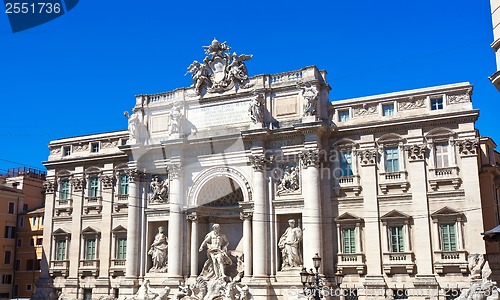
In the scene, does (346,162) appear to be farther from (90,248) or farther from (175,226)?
(90,248)

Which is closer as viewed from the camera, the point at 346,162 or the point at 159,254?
the point at 346,162

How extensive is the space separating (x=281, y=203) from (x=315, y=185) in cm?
238

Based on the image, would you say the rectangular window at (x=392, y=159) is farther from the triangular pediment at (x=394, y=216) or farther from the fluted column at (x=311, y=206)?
the fluted column at (x=311, y=206)

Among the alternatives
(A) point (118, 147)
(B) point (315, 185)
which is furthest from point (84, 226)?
(B) point (315, 185)

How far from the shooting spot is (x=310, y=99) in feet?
105

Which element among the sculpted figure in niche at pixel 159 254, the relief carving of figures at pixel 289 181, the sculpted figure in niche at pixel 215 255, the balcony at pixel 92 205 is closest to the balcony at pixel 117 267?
the sculpted figure in niche at pixel 159 254

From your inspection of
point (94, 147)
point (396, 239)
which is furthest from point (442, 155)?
point (94, 147)

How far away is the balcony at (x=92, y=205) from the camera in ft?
125

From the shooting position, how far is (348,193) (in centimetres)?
3166

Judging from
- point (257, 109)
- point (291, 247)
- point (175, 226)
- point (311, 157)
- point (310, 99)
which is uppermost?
point (310, 99)

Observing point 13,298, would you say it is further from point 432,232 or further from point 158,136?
point 432,232

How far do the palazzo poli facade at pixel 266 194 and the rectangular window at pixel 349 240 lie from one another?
6 cm

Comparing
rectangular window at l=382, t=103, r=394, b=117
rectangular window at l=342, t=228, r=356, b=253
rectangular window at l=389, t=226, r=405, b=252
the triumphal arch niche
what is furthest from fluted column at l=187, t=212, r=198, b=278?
rectangular window at l=382, t=103, r=394, b=117

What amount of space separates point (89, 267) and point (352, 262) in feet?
57.3
